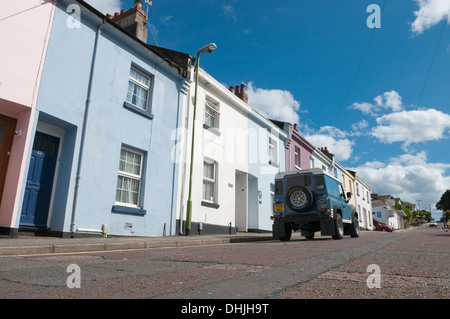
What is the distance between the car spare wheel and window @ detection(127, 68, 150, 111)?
239 inches

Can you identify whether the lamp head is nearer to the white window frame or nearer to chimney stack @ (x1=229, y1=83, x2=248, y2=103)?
the white window frame

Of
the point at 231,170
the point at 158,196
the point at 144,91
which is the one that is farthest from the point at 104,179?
the point at 231,170

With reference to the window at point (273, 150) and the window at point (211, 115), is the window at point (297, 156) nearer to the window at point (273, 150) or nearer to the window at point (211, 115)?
the window at point (273, 150)

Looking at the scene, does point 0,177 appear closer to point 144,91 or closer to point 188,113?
point 144,91

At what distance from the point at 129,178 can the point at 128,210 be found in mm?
1126

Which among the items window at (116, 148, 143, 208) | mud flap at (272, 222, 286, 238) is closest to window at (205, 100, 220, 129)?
window at (116, 148, 143, 208)

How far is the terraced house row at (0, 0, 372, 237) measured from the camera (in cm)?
801

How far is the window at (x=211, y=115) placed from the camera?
14.8 m

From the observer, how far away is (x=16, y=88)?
773cm

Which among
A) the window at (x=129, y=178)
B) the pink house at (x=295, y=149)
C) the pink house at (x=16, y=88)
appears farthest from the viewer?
the pink house at (x=295, y=149)

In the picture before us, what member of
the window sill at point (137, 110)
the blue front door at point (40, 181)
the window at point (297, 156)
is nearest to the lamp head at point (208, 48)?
the window sill at point (137, 110)

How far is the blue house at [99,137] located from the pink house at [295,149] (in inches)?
446

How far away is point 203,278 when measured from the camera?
10.8 feet
